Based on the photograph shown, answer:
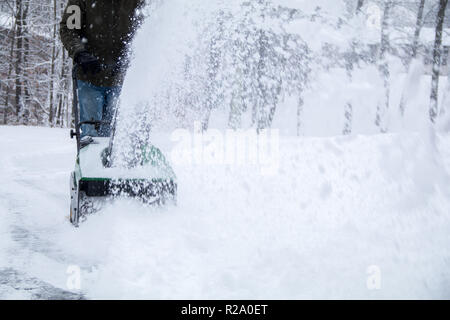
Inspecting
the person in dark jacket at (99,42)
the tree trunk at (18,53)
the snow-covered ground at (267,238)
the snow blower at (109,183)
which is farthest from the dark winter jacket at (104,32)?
the tree trunk at (18,53)

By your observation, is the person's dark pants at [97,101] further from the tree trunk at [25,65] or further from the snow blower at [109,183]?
the tree trunk at [25,65]

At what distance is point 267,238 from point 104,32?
6.83 ft

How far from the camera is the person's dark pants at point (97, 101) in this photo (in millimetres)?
3201

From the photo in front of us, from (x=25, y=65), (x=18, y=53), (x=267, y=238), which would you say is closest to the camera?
(x=267, y=238)

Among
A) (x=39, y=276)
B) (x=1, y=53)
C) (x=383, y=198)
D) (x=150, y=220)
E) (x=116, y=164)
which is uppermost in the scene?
(x=1, y=53)

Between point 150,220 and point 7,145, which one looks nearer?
point 150,220

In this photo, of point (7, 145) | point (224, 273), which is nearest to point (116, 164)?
point (224, 273)

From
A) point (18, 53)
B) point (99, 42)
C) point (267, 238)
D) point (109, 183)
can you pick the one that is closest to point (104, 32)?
point (99, 42)

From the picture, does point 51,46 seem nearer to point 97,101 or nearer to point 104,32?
point 97,101

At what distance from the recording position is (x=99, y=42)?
3.02 metres

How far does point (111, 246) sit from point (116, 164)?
82 centimetres

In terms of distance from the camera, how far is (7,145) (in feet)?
20.7

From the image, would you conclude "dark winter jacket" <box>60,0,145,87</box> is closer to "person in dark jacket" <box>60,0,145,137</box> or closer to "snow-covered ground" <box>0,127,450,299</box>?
"person in dark jacket" <box>60,0,145,137</box>
